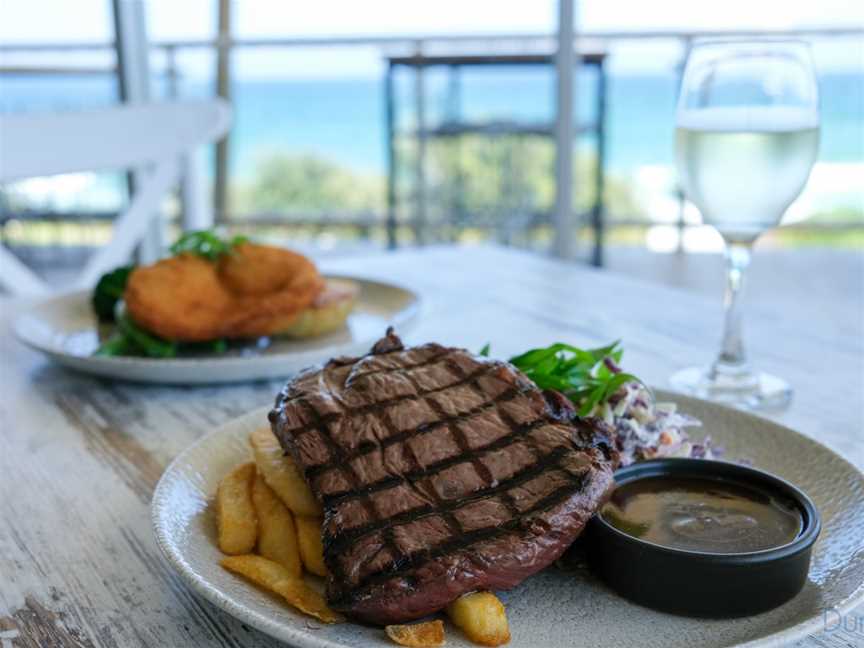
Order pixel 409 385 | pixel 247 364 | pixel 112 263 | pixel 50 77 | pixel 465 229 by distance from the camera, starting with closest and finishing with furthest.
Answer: pixel 409 385, pixel 247 364, pixel 112 263, pixel 50 77, pixel 465 229

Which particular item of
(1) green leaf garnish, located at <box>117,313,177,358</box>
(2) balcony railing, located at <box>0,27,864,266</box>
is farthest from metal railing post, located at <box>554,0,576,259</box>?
(1) green leaf garnish, located at <box>117,313,177,358</box>

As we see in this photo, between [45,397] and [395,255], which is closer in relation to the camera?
[45,397]

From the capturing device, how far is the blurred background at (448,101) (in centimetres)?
574

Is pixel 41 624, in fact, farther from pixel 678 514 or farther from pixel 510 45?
pixel 510 45

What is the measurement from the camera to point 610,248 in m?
7.85

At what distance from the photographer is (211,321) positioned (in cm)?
174

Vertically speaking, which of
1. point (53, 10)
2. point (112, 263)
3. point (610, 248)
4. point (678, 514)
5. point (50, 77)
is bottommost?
point (610, 248)

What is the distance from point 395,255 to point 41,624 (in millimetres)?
2168

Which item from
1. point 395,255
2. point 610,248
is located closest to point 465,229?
point 610,248

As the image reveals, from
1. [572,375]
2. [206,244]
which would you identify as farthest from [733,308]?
[206,244]

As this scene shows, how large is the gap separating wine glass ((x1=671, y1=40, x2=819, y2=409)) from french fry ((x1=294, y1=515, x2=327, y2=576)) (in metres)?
0.82

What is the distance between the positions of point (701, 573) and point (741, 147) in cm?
85

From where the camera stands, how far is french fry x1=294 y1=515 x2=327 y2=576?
0.91m

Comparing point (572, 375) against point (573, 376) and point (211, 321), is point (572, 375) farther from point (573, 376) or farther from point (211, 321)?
point (211, 321)
